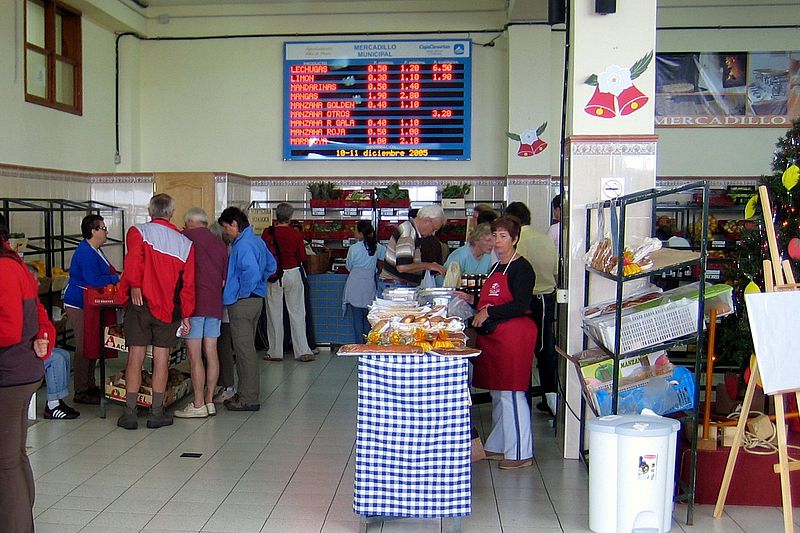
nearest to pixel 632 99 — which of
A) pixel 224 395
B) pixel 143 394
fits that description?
pixel 224 395

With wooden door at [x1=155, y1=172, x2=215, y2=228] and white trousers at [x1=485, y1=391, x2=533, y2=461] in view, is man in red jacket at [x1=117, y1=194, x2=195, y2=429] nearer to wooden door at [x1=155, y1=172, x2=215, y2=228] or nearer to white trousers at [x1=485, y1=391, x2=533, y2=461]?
white trousers at [x1=485, y1=391, x2=533, y2=461]

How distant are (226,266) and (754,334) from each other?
410 cm

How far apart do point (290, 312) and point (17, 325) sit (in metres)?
5.22

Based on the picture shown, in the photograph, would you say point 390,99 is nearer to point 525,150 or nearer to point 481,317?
point 525,150

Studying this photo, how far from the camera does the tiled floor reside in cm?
421

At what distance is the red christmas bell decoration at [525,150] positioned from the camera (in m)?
10.1

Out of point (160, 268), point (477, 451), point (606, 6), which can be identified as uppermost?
point (606, 6)

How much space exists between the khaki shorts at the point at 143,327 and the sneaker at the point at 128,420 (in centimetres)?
52

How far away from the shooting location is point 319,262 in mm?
9453

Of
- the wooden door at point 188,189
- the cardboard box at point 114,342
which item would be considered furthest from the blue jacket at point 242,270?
the wooden door at point 188,189

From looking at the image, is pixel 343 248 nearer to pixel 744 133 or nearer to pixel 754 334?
pixel 744 133

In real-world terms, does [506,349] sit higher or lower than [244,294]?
lower

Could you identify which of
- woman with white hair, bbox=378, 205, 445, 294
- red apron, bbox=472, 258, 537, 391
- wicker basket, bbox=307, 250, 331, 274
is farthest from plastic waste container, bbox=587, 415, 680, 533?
wicker basket, bbox=307, 250, 331, 274

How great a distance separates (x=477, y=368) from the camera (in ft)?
16.8
